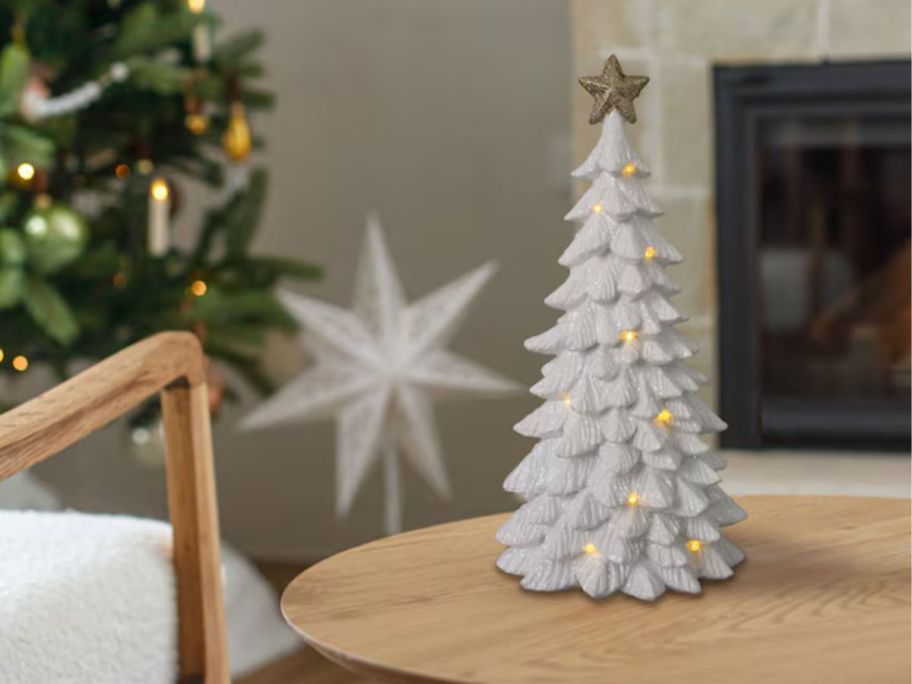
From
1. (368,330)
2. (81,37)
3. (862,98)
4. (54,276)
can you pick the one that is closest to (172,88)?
(81,37)

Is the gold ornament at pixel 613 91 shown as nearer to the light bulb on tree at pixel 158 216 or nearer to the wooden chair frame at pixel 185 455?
the wooden chair frame at pixel 185 455

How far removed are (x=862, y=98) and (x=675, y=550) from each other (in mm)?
1527

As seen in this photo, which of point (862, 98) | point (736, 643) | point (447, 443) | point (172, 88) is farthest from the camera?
point (447, 443)

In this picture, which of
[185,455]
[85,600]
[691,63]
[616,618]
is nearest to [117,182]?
[691,63]

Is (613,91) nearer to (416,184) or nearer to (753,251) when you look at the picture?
(753,251)

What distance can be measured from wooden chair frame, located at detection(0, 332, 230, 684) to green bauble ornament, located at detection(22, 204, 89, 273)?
29.3 inches

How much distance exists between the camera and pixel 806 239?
2.40 m

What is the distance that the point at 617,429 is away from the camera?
3.25 feet

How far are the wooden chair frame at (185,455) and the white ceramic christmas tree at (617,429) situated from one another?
14.9 inches

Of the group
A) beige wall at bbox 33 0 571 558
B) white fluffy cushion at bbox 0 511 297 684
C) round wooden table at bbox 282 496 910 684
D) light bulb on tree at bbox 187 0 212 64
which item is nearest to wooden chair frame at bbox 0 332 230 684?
white fluffy cushion at bbox 0 511 297 684

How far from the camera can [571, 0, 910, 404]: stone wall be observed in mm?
2314

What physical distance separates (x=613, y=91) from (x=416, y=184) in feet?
6.40

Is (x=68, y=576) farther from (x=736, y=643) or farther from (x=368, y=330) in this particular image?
A: (x=368, y=330)

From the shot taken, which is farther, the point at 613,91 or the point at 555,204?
the point at 555,204
